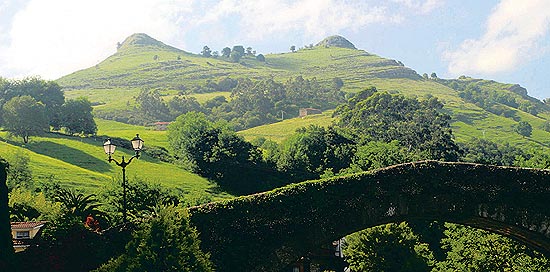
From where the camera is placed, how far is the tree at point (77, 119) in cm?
9800

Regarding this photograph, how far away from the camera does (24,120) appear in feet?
294

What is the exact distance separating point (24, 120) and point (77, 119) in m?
10.3

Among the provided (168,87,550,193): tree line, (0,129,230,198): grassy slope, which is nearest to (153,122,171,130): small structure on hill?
(168,87,550,193): tree line

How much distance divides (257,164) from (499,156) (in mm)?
54015

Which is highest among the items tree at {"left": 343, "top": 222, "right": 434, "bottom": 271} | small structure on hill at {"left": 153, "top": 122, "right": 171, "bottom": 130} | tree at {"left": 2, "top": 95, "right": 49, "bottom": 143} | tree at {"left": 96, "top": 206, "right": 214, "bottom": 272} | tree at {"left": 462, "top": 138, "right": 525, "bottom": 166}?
tree at {"left": 2, "top": 95, "right": 49, "bottom": 143}

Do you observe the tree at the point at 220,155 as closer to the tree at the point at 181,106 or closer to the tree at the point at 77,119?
the tree at the point at 77,119

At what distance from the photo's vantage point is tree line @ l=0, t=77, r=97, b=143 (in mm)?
89688

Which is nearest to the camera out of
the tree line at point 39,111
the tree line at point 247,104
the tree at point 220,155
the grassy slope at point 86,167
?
the grassy slope at point 86,167

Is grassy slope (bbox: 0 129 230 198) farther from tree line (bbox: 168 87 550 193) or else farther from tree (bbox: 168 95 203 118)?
tree (bbox: 168 95 203 118)

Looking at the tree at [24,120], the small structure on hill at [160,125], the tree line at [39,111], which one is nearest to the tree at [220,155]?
the tree at [24,120]

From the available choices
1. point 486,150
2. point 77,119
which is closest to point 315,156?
point 77,119

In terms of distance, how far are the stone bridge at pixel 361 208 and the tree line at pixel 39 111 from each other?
68.5 meters

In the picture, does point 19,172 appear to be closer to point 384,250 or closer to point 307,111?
point 384,250

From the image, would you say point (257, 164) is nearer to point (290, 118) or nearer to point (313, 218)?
point (313, 218)
